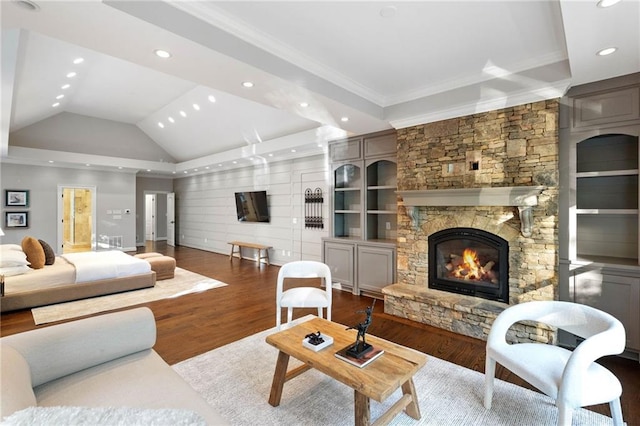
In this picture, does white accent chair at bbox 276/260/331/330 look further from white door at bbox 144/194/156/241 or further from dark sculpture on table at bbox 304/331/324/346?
white door at bbox 144/194/156/241

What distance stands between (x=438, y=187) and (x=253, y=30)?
286 centimetres

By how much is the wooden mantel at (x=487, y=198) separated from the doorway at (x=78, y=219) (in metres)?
9.95

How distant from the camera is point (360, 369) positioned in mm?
1868

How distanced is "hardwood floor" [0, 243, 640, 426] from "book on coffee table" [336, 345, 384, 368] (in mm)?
1346

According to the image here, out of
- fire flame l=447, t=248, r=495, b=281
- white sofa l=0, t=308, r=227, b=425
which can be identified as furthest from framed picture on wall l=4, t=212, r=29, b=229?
fire flame l=447, t=248, r=495, b=281

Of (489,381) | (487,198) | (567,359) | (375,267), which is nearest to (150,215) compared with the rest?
(375,267)

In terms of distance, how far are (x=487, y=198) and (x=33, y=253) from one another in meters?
6.71

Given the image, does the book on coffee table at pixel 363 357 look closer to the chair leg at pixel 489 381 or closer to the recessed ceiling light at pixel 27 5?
the chair leg at pixel 489 381

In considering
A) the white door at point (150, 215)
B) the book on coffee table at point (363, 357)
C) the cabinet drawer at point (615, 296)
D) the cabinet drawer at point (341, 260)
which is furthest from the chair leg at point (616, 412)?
the white door at point (150, 215)

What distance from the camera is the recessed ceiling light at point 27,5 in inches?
72.7

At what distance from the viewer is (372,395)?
1646 mm

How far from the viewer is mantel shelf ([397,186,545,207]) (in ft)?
10.6

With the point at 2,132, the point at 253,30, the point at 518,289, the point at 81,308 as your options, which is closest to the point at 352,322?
the point at 518,289

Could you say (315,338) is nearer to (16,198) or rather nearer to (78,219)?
(16,198)
